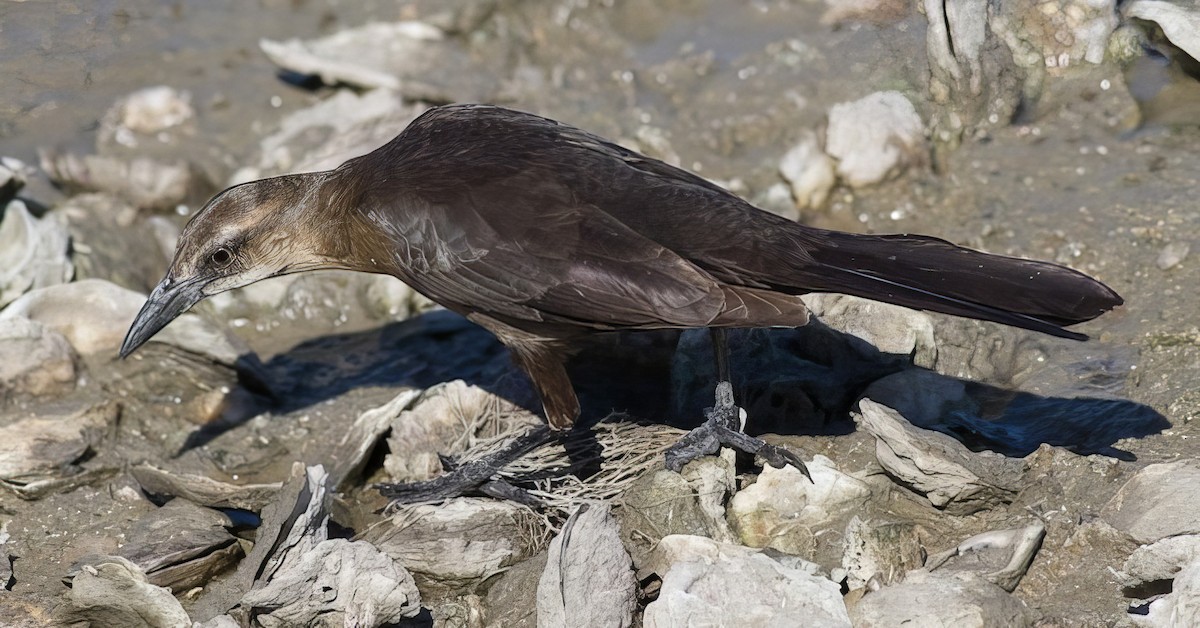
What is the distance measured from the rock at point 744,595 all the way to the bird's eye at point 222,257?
2.34 meters

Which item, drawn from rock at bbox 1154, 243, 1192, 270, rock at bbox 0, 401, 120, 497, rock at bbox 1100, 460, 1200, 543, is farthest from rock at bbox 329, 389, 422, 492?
rock at bbox 1154, 243, 1192, 270

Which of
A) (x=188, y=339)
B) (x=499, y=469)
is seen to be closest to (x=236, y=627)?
(x=499, y=469)

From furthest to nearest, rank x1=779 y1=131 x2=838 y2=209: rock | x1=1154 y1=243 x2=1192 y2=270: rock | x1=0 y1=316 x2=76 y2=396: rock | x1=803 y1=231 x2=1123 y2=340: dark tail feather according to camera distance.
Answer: x1=779 y1=131 x2=838 y2=209: rock, x1=0 y1=316 x2=76 y2=396: rock, x1=1154 y1=243 x2=1192 y2=270: rock, x1=803 y1=231 x2=1123 y2=340: dark tail feather

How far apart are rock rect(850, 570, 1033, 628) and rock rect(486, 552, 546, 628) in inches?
40.9

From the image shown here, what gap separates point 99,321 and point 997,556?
13.1 feet

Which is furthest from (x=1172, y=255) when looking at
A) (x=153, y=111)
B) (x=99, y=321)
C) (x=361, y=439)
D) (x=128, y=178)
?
(x=153, y=111)

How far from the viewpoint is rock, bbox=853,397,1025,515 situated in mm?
3744

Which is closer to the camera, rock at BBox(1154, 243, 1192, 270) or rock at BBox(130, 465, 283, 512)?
rock at BBox(130, 465, 283, 512)

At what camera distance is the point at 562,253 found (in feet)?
13.5

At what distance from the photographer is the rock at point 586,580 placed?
3.50 m

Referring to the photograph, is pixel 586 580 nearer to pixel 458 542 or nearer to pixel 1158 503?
pixel 458 542

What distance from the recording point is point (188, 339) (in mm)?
5246

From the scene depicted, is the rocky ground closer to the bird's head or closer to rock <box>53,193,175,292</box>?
rock <box>53,193,175,292</box>

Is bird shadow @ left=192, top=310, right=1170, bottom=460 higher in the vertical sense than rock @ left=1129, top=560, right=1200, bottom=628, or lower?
lower
